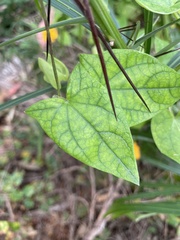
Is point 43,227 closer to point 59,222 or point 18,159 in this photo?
point 59,222

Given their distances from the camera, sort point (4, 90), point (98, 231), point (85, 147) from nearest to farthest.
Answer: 1. point (85, 147)
2. point (98, 231)
3. point (4, 90)

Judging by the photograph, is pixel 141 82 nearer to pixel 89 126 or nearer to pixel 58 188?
pixel 89 126

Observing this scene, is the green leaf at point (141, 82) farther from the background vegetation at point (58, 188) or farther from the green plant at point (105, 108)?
the background vegetation at point (58, 188)

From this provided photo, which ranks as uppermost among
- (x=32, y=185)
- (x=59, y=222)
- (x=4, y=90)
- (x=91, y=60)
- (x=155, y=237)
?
(x=4, y=90)

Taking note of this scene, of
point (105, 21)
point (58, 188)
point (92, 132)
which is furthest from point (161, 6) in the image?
point (58, 188)

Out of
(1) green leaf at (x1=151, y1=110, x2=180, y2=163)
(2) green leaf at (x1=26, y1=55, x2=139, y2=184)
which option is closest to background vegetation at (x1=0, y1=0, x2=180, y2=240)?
(1) green leaf at (x1=151, y1=110, x2=180, y2=163)

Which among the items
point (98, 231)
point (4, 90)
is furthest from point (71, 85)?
point (4, 90)
